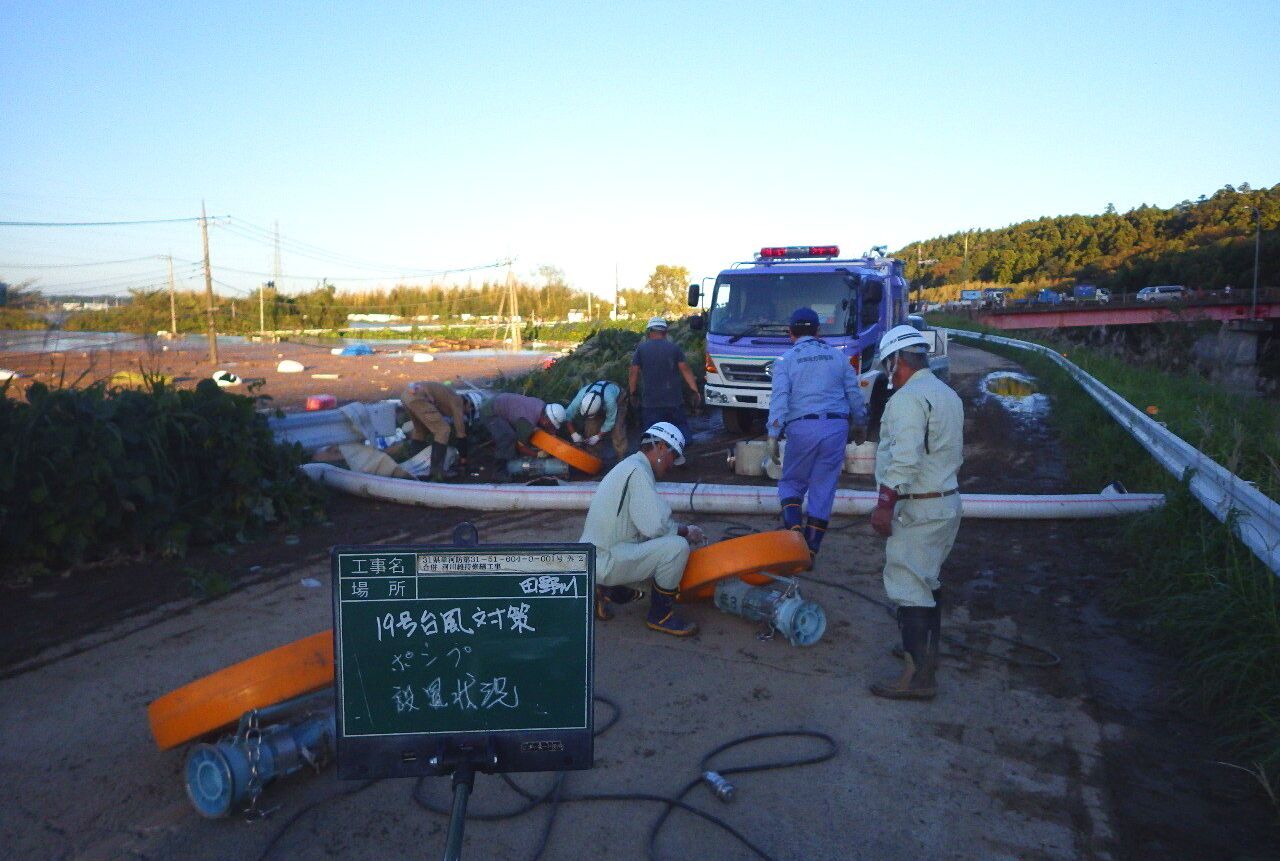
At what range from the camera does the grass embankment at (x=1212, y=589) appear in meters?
4.43

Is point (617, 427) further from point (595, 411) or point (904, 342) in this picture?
point (904, 342)

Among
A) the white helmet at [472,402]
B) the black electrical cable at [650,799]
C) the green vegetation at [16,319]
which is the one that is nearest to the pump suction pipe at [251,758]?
the black electrical cable at [650,799]

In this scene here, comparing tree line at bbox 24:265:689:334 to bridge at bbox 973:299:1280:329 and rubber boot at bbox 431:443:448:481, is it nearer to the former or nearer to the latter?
bridge at bbox 973:299:1280:329

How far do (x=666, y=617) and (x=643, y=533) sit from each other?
61 cm

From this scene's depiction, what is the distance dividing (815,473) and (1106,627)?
2.34 meters

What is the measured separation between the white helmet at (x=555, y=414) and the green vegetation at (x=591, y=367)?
156 inches

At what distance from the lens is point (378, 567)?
2.74 m

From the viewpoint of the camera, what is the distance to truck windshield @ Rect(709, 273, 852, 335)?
514 inches

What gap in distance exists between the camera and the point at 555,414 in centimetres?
1142

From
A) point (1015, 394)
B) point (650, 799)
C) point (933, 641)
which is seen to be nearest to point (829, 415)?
point (933, 641)

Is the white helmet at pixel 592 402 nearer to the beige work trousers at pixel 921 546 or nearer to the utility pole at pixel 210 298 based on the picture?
the beige work trousers at pixel 921 546

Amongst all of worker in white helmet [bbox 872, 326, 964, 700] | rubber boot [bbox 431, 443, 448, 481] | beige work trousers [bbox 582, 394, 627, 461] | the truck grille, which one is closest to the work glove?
worker in white helmet [bbox 872, 326, 964, 700]

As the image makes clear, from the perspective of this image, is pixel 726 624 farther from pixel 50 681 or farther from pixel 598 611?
pixel 50 681

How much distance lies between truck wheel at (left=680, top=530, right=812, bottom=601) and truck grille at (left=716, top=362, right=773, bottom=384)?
7.58 metres
